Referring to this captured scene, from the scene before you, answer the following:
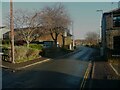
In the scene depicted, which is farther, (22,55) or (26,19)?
(26,19)

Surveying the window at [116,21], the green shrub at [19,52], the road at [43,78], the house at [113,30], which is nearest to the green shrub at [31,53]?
the green shrub at [19,52]

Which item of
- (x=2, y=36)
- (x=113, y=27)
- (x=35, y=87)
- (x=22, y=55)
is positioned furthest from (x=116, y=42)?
(x=2, y=36)

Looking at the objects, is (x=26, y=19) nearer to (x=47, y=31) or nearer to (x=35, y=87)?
(x=47, y=31)

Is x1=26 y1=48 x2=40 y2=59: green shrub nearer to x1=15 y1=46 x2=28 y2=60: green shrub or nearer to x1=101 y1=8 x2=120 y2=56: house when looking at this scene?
x1=15 y1=46 x2=28 y2=60: green shrub

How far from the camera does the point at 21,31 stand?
2341 inches

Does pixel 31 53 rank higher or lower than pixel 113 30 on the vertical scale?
lower

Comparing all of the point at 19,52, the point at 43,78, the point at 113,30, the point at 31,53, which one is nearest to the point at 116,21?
the point at 113,30

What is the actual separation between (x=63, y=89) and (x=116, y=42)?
26099mm

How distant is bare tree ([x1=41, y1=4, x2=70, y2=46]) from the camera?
202ft

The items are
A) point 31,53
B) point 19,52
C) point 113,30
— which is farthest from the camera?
point 113,30

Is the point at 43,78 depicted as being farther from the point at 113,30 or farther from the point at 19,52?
the point at 113,30

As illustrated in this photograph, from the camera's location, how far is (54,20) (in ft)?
210

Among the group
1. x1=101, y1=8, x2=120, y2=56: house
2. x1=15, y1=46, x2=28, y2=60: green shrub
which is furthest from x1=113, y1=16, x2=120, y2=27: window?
x1=15, y1=46, x2=28, y2=60: green shrub

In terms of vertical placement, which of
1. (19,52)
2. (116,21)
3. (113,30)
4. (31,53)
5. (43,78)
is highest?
(116,21)
